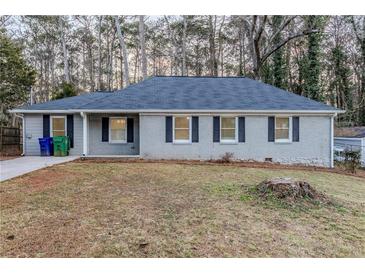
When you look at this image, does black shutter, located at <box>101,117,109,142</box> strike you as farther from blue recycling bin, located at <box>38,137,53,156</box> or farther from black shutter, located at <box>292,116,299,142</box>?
black shutter, located at <box>292,116,299,142</box>

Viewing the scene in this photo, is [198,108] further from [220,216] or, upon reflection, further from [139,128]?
[220,216]

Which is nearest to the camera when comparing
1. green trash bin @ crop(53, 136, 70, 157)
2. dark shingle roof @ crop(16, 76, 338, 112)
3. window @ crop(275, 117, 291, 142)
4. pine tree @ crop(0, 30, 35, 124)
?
dark shingle roof @ crop(16, 76, 338, 112)

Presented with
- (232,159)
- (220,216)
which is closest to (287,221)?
(220,216)

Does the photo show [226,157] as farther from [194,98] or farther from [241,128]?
[194,98]

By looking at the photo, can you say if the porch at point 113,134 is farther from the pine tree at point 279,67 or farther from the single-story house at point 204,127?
the pine tree at point 279,67

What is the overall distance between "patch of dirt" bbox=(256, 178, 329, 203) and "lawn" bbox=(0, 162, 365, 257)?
0.24m

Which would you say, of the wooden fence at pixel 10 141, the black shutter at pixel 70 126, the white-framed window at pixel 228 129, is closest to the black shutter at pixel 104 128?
the black shutter at pixel 70 126

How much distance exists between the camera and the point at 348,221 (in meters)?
4.62

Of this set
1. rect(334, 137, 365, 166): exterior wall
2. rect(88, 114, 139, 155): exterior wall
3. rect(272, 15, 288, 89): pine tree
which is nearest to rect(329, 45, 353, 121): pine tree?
rect(272, 15, 288, 89): pine tree

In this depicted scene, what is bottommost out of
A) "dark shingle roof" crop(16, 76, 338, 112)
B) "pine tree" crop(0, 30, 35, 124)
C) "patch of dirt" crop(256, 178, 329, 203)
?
"patch of dirt" crop(256, 178, 329, 203)

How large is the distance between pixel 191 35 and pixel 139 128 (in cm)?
1689

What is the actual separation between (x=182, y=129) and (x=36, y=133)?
22.8ft

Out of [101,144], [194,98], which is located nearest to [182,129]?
[194,98]

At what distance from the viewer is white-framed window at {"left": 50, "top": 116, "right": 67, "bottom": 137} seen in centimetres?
1304
